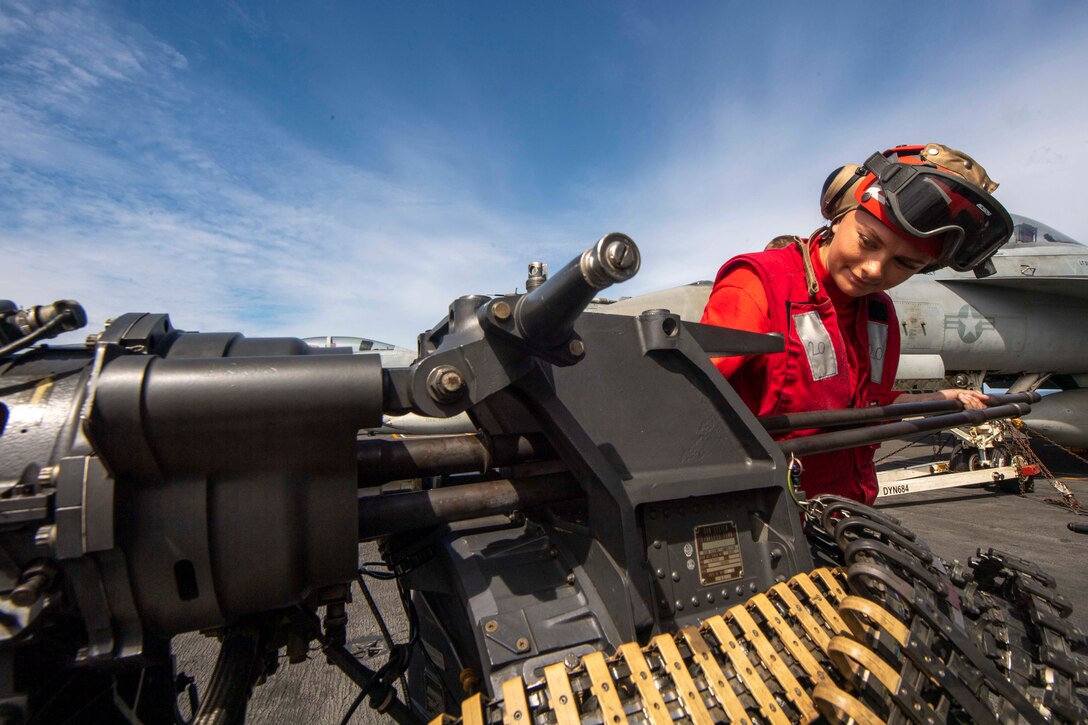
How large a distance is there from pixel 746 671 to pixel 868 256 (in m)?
1.75

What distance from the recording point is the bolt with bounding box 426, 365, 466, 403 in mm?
1081

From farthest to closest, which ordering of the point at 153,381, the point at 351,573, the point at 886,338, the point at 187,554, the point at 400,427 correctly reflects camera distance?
the point at 400,427, the point at 886,338, the point at 351,573, the point at 187,554, the point at 153,381

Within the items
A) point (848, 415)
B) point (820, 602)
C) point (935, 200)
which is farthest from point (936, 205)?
point (820, 602)

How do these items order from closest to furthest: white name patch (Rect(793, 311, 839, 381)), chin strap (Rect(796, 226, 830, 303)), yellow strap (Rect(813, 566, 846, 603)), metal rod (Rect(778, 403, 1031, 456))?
yellow strap (Rect(813, 566, 846, 603)) → metal rod (Rect(778, 403, 1031, 456)) → white name patch (Rect(793, 311, 839, 381)) → chin strap (Rect(796, 226, 830, 303))

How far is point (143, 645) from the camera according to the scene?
3.37 ft

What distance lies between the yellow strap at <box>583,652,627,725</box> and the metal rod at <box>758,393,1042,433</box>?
3.57 ft

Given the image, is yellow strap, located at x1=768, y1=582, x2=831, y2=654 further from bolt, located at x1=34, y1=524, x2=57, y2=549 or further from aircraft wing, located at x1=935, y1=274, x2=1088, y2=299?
aircraft wing, located at x1=935, y1=274, x2=1088, y2=299

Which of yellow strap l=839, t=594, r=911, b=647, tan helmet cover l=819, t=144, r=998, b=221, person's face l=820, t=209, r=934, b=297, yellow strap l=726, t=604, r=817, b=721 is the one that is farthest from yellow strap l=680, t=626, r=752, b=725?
tan helmet cover l=819, t=144, r=998, b=221

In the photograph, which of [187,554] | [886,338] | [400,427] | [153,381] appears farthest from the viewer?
[400,427]

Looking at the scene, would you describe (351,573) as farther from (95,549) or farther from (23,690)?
(23,690)

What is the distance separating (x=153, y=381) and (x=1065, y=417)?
12521 mm

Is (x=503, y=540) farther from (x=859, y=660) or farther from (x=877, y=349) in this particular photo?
(x=877, y=349)

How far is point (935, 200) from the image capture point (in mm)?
1947

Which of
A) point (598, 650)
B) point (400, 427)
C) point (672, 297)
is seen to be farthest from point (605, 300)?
point (598, 650)
